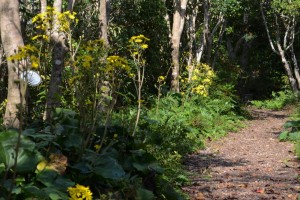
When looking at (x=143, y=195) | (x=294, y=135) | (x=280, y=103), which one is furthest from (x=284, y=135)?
(x=280, y=103)

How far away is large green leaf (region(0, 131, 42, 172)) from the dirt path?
7.83 feet

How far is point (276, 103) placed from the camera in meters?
22.2

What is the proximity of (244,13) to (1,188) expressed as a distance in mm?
22767

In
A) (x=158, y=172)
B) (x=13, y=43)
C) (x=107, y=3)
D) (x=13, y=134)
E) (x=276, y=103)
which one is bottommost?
(x=276, y=103)

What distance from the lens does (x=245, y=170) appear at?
714cm

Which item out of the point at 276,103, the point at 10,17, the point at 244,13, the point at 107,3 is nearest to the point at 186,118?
the point at 107,3

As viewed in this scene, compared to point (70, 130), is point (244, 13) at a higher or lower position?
higher

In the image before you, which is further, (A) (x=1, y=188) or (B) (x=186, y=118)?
(B) (x=186, y=118)

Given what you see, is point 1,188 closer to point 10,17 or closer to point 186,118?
point 10,17

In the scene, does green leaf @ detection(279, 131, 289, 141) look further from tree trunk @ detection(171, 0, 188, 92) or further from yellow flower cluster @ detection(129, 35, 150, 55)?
tree trunk @ detection(171, 0, 188, 92)

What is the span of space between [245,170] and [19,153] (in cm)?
430

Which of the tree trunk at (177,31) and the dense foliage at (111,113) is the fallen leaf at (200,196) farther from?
the tree trunk at (177,31)

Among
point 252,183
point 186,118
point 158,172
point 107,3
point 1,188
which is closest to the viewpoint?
point 1,188

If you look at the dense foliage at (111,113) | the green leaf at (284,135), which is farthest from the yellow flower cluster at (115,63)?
the green leaf at (284,135)
